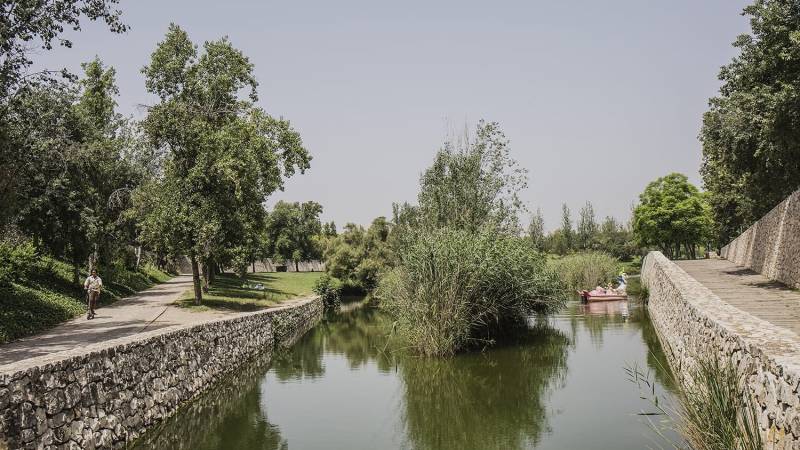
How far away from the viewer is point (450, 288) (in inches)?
756

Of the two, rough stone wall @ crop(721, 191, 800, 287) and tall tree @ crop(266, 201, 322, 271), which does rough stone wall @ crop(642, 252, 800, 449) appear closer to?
rough stone wall @ crop(721, 191, 800, 287)

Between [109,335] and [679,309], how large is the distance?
49.1 feet

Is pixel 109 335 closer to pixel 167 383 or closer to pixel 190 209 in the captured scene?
pixel 167 383

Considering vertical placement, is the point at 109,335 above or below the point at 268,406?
above

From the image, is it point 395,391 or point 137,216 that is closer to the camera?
point 395,391

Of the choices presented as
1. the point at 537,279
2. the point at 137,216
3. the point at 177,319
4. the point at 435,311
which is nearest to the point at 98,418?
the point at 435,311

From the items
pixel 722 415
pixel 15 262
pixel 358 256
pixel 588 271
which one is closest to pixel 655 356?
pixel 722 415

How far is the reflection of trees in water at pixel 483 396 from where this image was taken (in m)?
12.3

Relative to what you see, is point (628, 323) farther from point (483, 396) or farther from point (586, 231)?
point (586, 231)

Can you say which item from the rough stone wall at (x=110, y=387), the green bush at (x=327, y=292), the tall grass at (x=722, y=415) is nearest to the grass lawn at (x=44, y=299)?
the rough stone wall at (x=110, y=387)

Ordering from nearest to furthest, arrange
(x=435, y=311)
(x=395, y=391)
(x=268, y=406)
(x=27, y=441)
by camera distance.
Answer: (x=27, y=441)
(x=268, y=406)
(x=395, y=391)
(x=435, y=311)

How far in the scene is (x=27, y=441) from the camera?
8.38 m

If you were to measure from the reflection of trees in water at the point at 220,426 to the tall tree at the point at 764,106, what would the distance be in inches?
628

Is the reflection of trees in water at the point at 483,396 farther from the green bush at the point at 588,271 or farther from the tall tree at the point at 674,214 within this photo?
the tall tree at the point at 674,214
